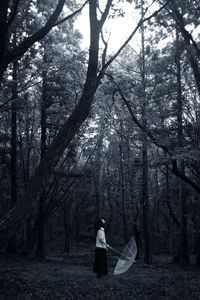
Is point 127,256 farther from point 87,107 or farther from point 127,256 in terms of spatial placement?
point 87,107

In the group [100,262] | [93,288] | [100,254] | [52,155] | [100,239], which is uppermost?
[52,155]

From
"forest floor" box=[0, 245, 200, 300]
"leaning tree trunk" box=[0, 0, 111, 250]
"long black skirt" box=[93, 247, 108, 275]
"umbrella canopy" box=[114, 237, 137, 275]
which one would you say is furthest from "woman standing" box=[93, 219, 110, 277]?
"leaning tree trunk" box=[0, 0, 111, 250]

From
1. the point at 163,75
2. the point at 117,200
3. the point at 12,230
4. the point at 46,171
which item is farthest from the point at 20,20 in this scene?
the point at 117,200

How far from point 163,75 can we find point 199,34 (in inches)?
350

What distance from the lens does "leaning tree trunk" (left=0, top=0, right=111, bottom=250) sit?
521 centimetres

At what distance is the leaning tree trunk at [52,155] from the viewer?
521 cm

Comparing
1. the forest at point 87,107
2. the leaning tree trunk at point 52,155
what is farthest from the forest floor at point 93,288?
the leaning tree trunk at point 52,155

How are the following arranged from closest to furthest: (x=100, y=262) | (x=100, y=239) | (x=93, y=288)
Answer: (x=93, y=288)
(x=100, y=262)
(x=100, y=239)

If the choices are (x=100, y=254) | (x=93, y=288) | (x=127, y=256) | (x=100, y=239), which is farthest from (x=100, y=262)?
(x=93, y=288)

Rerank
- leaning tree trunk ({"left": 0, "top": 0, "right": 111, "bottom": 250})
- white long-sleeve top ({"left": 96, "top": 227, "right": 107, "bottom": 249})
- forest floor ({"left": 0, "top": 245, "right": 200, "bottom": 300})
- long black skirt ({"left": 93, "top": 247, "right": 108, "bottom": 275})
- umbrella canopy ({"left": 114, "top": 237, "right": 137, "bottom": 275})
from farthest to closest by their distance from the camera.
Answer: white long-sleeve top ({"left": 96, "top": 227, "right": 107, "bottom": 249}) < long black skirt ({"left": 93, "top": 247, "right": 108, "bottom": 275}) < umbrella canopy ({"left": 114, "top": 237, "right": 137, "bottom": 275}) < forest floor ({"left": 0, "top": 245, "right": 200, "bottom": 300}) < leaning tree trunk ({"left": 0, "top": 0, "right": 111, "bottom": 250})

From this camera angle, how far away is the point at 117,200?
3762cm

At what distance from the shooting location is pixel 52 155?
19.6ft

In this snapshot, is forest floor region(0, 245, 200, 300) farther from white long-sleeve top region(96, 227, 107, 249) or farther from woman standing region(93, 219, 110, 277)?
white long-sleeve top region(96, 227, 107, 249)

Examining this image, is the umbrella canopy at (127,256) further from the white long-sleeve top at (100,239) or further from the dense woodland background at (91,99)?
the dense woodland background at (91,99)
